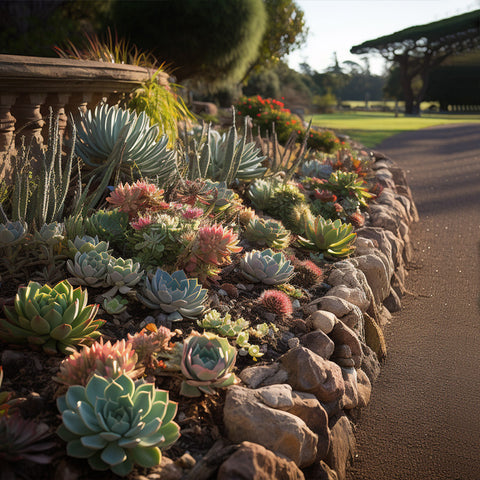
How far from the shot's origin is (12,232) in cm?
267

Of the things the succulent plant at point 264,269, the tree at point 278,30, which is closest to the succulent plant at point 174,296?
the succulent plant at point 264,269

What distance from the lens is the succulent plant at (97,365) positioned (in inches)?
75.1

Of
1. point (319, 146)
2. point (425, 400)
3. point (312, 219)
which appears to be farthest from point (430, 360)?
point (319, 146)

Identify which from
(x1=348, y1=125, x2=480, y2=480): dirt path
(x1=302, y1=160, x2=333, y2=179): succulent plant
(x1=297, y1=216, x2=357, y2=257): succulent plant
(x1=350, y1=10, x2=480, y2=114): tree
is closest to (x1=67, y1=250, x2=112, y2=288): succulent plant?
(x1=348, y1=125, x2=480, y2=480): dirt path

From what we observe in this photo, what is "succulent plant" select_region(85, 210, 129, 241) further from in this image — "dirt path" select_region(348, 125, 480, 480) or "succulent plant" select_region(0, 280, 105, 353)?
"dirt path" select_region(348, 125, 480, 480)

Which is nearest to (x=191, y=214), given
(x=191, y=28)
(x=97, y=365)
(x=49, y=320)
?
(x=49, y=320)

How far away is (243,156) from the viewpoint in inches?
195

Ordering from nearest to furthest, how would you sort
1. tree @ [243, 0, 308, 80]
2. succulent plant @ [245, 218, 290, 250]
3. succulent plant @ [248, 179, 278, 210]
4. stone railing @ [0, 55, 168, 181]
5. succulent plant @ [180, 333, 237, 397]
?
succulent plant @ [180, 333, 237, 397], stone railing @ [0, 55, 168, 181], succulent plant @ [245, 218, 290, 250], succulent plant @ [248, 179, 278, 210], tree @ [243, 0, 308, 80]

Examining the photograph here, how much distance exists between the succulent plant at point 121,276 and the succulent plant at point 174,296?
73 mm

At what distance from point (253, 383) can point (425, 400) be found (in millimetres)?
1280

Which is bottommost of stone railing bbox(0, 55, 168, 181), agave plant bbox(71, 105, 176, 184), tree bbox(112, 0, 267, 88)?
agave plant bbox(71, 105, 176, 184)

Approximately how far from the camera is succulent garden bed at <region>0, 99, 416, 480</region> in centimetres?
174

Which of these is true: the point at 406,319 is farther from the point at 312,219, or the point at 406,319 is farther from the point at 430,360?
the point at 312,219

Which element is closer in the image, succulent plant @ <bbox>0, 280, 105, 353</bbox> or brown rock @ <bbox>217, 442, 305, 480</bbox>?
brown rock @ <bbox>217, 442, 305, 480</bbox>
